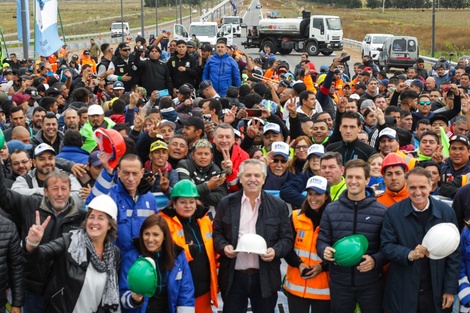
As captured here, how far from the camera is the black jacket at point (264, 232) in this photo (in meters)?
6.85

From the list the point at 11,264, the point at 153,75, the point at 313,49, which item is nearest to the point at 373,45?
the point at 313,49

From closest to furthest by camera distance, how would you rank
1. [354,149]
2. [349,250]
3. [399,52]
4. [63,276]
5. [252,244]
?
1. [63,276]
2. [349,250]
3. [252,244]
4. [354,149]
5. [399,52]

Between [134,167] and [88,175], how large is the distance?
1.34 m

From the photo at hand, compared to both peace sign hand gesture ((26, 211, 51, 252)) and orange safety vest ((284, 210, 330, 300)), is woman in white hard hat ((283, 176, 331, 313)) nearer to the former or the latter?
orange safety vest ((284, 210, 330, 300))

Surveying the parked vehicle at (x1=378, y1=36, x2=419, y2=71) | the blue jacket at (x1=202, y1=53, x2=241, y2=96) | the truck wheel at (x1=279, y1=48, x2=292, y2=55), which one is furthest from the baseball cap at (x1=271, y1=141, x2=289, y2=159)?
the truck wheel at (x1=279, y1=48, x2=292, y2=55)

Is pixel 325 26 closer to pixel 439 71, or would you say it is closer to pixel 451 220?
pixel 439 71

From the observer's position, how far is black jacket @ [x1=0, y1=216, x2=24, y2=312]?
612 centimetres

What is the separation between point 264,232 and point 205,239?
56 centimetres

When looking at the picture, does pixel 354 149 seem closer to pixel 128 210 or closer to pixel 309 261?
pixel 309 261

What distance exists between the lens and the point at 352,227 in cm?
664

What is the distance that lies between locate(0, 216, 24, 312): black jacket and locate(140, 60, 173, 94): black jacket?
31.7 ft

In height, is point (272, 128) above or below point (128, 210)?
above

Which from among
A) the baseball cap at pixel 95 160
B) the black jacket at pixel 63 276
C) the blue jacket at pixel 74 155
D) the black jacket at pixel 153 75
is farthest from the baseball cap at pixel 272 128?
the black jacket at pixel 153 75

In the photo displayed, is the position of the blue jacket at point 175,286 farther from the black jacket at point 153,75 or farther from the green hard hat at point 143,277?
the black jacket at point 153,75
